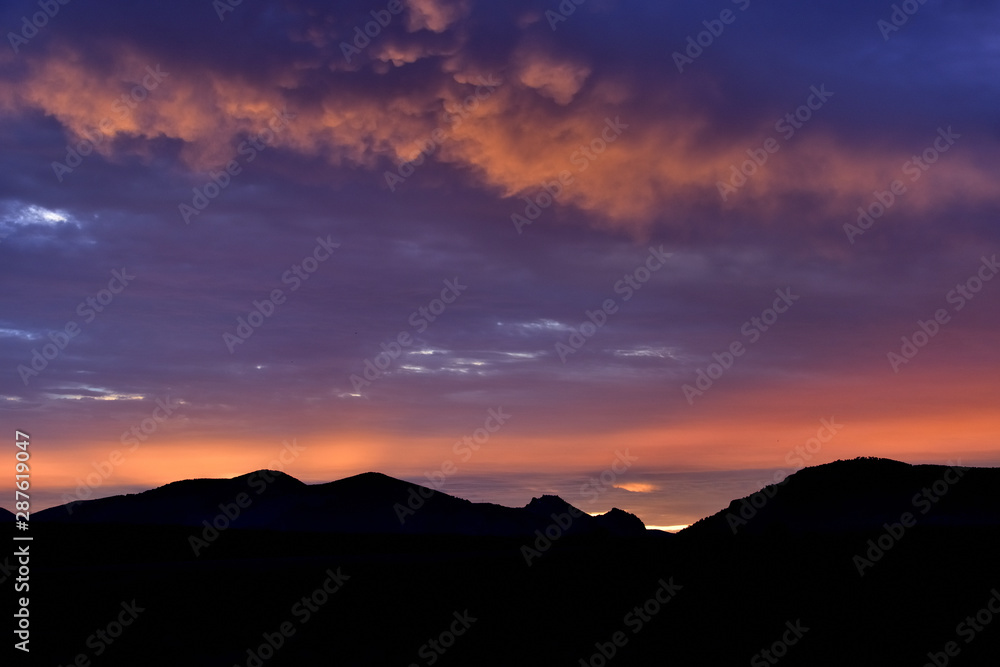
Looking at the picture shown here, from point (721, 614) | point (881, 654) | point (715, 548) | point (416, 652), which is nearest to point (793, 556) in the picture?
point (715, 548)

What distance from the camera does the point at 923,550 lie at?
35.5 meters

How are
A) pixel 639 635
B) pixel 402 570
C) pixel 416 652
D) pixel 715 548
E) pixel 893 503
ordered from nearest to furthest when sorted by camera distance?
1. pixel 416 652
2. pixel 639 635
3. pixel 402 570
4. pixel 715 548
5. pixel 893 503

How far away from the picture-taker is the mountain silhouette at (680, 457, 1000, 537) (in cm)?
14562

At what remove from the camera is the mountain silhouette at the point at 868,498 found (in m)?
146

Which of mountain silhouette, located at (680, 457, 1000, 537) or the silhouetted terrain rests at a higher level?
mountain silhouette, located at (680, 457, 1000, 537)

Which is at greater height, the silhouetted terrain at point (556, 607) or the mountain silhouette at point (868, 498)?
the mountain silhouette at point (868, 498)

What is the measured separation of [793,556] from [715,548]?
193 inches

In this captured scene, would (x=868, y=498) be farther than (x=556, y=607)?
Yes

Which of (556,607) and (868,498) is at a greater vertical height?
(868,498)

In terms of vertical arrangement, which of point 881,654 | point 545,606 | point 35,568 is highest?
point 35,568

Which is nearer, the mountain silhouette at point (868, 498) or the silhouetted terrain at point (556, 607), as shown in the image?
the silhouetted terrain at point (556, 607)

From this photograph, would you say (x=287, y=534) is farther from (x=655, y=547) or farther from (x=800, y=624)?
(x=800, y=624)

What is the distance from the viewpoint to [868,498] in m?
168

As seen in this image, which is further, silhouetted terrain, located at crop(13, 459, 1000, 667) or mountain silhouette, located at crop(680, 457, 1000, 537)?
mountain silhouette, located at crop(680, 457, 1000, 537)
